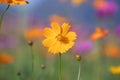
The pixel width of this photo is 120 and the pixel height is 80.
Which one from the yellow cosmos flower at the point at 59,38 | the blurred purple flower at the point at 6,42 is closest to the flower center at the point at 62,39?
the yellow cosmos flower at the point at 59,38

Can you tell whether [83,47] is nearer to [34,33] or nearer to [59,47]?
[34,33]

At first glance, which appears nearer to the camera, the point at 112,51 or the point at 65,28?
the point at 65,28

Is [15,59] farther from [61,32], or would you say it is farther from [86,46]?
[61,32]

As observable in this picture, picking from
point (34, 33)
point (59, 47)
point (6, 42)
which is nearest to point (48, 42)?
point (59, 47)

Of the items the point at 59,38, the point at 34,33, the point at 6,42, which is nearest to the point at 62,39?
the point at 59,38

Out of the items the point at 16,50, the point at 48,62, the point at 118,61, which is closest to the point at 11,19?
the point at 16,50

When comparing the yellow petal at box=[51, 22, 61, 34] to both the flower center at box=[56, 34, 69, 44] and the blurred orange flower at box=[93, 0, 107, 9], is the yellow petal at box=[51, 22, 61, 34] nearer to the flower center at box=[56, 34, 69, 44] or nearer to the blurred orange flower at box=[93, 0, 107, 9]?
A: the flower center at box=[56, 34, 69, 44]
